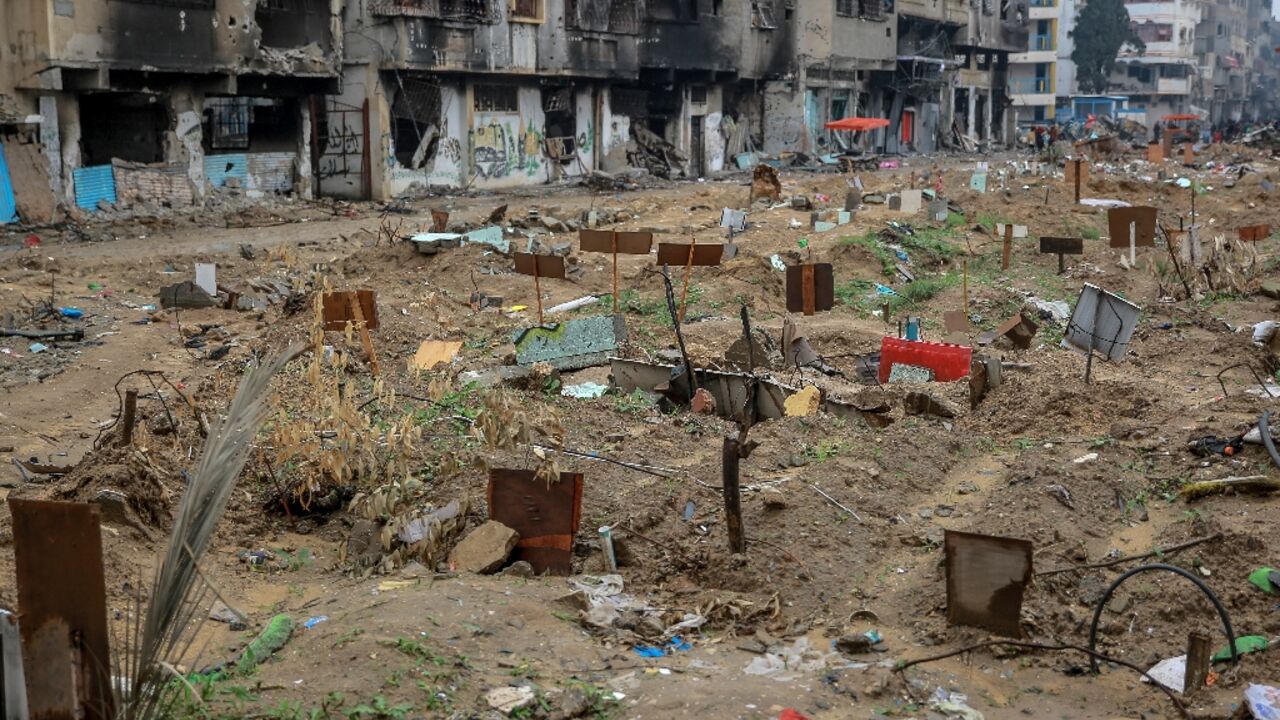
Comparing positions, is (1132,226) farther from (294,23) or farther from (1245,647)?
(294,23)

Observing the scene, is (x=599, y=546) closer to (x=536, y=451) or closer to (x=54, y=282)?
(x=536, y=451)

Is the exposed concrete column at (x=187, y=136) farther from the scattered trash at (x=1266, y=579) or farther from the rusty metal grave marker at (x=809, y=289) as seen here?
the scattered trash at (x=1266, y=579)

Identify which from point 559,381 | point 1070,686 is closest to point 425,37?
point 559,381

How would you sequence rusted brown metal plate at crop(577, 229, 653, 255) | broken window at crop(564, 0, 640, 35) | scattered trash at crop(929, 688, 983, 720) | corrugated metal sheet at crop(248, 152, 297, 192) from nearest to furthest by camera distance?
scattered trash at crop(929, 688, 983, 720) → rusted brown metal plate at crop(577, 229, 653, 255) → corrugated metal sheet at crop(248, 152, 297, 192) → broken window at crop(564, 0, 640, 35)

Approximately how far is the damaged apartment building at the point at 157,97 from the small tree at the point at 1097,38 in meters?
53.4

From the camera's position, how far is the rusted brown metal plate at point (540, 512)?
269 inches

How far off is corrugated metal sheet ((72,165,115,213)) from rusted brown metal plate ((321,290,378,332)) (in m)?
13.5

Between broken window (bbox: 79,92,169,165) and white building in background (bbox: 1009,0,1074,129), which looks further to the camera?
white building in background (bbox: 1009,0,1074,129)

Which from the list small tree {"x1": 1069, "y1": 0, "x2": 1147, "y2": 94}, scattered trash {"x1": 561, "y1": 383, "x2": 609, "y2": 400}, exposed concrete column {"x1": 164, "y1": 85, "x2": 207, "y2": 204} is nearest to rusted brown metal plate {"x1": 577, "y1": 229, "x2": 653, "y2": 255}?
scattered trash {"x1": 561, "y1": 383, "x2": 609, "y2": 400}

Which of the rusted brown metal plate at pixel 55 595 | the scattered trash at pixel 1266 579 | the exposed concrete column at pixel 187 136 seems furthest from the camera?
the exposed concrete column at pixel 187 136

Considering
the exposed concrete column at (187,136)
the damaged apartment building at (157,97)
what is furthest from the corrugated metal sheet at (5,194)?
the exposed concrete column at (187,136)

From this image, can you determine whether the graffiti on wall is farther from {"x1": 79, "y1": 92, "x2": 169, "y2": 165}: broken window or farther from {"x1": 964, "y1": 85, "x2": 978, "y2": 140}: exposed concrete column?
{"x1": 964, "y1": 85, "x2": 978, "y2": 140}: exposed concrete column

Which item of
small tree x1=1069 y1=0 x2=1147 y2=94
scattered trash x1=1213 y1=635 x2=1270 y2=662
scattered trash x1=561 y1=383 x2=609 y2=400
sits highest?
small tree x1=1069 y1=0 x2=1147 y2=94

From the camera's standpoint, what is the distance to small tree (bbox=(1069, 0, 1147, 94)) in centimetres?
7206
